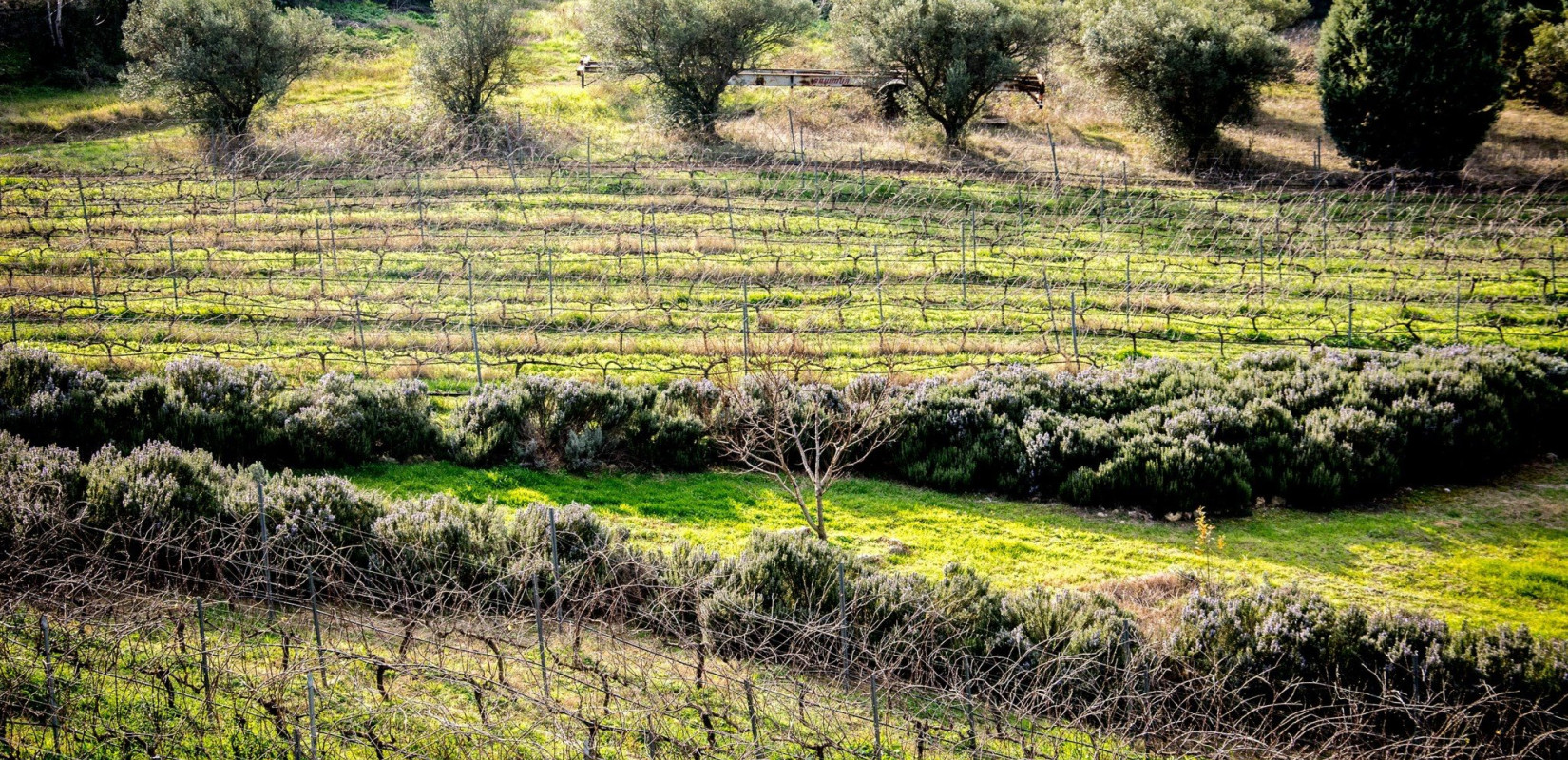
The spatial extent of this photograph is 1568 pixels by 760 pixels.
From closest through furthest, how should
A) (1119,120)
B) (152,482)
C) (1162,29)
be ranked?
(152,482) < (1162,29) < (1119,120)

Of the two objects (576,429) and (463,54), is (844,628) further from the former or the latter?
(463,54)

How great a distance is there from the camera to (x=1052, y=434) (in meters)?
16.1

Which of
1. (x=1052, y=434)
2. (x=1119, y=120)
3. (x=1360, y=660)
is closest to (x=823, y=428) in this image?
(x=1052, y=434)

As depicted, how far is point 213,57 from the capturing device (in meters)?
34.0

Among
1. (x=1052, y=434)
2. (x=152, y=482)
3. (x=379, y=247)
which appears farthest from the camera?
(x=379, y=247)

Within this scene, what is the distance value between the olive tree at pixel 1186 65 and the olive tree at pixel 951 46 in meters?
2.32

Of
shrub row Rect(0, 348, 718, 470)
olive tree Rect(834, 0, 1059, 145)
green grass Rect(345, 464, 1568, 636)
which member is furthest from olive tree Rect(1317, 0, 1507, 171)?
shrub row Rect(0, 348, 718, 470)

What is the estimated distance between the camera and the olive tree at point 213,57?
34.0 m

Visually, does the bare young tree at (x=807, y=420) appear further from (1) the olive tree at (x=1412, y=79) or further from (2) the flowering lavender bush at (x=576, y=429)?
(1) the olive tree at (x=1412, y=79)

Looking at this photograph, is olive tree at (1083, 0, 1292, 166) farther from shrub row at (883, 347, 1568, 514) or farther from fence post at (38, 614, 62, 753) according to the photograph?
fence post at (38, 614, 62, 753)

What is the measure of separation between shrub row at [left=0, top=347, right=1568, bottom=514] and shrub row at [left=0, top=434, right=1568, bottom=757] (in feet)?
9.65

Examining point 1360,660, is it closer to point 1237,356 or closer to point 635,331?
point 1237,356

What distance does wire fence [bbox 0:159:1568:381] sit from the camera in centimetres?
2050

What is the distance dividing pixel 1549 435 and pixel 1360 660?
9.41 metres
